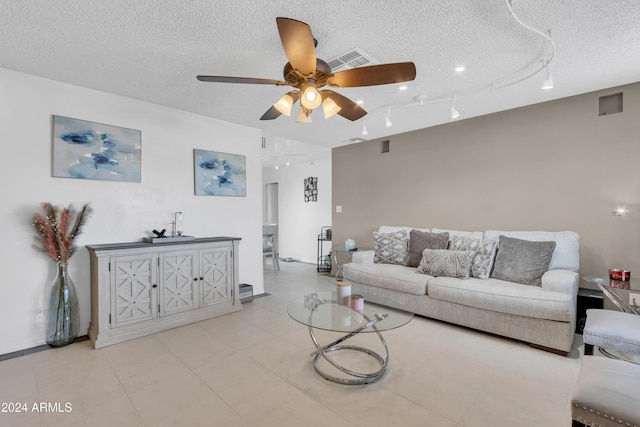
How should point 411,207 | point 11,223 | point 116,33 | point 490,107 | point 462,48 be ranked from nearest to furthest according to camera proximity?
point 116,33, point 462,48, point 11,223, point 490,107, point 411,207

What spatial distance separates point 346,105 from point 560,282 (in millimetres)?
2361

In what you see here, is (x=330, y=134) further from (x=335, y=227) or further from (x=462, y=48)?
(x=462, y=48)

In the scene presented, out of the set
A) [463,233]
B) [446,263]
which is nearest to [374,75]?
[446,263]

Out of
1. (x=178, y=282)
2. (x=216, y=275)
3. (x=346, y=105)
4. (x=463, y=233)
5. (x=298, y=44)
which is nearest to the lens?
(x=298, y=44)

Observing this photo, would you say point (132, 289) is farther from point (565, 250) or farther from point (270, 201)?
point (270, 201)

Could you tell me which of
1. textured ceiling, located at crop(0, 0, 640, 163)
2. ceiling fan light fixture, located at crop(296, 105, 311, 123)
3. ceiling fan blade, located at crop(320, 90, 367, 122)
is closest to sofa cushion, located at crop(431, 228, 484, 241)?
textured ceiling, located at crop(0, 0, 640, 163)

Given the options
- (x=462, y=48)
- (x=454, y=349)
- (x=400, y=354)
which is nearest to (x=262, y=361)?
(x=400, y=354)

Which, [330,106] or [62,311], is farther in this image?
[62,311]

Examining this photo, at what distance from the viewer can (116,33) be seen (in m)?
2.03

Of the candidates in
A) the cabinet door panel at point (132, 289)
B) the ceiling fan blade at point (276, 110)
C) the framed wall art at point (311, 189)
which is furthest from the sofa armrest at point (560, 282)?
the framed wall art at point (311, 189)

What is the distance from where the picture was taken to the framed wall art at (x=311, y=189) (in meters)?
7.04

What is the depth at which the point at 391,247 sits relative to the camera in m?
4.05

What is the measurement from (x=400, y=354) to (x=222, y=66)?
2.83 meters

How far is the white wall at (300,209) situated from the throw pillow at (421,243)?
306cm
